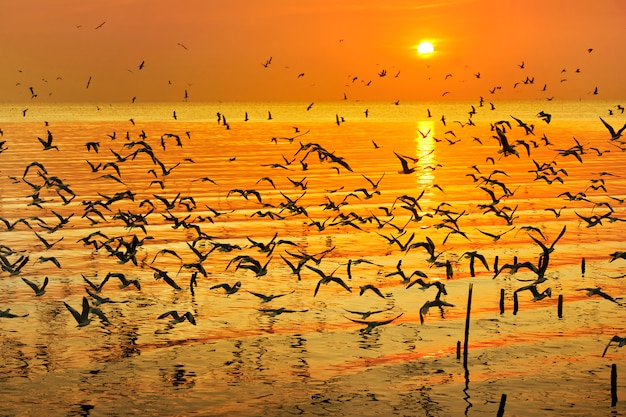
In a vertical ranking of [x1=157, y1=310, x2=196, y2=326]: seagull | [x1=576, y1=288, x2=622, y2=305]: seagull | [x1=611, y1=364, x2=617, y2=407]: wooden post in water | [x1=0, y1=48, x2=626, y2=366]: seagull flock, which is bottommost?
[x1=611, y1=364, x2=617, y2=407]: wooden post in water

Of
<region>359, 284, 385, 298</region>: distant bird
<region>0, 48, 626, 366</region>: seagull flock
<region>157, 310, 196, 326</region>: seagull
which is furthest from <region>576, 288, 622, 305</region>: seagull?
<region>157, 310, 196, 326</region>: seagull

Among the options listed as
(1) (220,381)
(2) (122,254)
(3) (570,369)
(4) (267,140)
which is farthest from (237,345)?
(4) (267,140)

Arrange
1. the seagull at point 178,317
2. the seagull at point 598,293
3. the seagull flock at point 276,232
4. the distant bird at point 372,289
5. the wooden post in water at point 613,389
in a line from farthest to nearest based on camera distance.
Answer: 1. the seagull flock at point 276,232
2. the distant bird at point 372,289
3. the seagull at point 598,293
4. the seagull at point 178,317
5. the wooden post in water at point 613,389

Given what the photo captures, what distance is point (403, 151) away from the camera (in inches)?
3059

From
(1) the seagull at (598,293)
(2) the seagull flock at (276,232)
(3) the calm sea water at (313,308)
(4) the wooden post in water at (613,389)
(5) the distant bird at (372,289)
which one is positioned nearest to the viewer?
(4) the wooden post in water at (613,389)

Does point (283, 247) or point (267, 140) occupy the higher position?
point (267, 140)

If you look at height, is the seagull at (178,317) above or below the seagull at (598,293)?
below

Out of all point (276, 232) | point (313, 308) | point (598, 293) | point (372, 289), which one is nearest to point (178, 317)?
point (313, 308)

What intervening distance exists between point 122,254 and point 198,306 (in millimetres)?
5726

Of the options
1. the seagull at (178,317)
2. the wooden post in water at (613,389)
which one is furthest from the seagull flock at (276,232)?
the wooden post in water at (613,389)

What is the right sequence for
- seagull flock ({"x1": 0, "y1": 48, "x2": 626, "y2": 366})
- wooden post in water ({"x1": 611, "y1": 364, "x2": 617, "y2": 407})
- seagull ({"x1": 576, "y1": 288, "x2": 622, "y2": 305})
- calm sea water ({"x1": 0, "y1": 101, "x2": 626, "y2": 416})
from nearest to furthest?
wooden post in water ({"x1": 611, "y1": 364, "x2": 617, "y2": 407})
calm sea water ({"x1": 0, "y1": 101, "x2": 626, "y2": 416})
seagull ({"x1": 576, "y1": 288, "x2": 622, "y2": 305})
seagull flock ({"x1": 0, "y1": 48, "x2": 626, "y2": 366})

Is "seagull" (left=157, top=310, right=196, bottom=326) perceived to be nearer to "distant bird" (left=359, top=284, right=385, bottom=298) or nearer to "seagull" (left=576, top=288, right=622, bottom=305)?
"distant bird" (left=359, top=284, right=385, bottom=298)

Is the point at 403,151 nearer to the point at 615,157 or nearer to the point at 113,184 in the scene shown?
the point at 615,157

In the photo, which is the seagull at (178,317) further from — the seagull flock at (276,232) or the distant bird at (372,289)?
the distant bird at (372,289)
